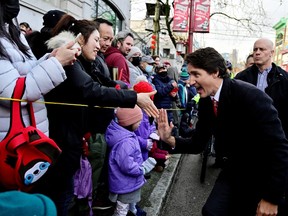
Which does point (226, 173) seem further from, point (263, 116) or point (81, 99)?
point (81, 99)

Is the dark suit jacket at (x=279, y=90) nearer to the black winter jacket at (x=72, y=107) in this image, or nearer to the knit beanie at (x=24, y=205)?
the black winter jacket at (x=72, y=107)

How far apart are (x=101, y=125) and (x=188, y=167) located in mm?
3967

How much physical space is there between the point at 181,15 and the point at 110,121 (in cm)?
1270

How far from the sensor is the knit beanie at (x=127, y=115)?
10.7 ft

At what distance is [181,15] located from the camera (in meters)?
14.3

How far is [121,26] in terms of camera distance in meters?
15.6

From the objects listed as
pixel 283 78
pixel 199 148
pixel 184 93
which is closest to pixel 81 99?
pixel 199 148

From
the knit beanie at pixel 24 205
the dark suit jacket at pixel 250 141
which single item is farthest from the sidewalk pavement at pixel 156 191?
the knit beanie at pixel 24 205

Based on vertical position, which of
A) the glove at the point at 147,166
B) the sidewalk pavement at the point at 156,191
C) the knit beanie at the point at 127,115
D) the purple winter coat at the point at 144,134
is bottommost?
the sidewalk pavement at the point at 156,191

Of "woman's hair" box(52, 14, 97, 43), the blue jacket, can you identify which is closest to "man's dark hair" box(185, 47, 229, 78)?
"woman's hair" box(52, 14, 97, 43)

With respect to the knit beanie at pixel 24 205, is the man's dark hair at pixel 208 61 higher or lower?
higher

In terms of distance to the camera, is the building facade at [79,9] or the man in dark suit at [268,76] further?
the building facade at [79,9]

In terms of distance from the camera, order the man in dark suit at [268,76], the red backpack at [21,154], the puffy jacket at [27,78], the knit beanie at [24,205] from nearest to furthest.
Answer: the knit beanie at [24,205] < the red backpack at [21,154] < the puffy jacket at [27,78] < the man in dark suit at [268,76]

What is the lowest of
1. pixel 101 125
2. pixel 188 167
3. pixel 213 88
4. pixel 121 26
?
pixel 188 167
